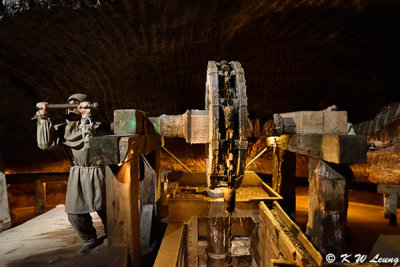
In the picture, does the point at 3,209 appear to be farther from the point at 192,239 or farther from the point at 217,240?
the point at 217,240

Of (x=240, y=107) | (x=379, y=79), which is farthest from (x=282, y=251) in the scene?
(x=379, y=79)

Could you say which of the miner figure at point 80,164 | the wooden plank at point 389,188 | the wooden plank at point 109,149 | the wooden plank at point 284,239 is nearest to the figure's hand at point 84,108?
the miner figure at point 80,164

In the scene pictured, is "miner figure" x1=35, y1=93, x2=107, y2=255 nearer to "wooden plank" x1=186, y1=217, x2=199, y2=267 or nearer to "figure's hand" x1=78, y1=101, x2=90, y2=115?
"figure's hand" x1=78, y1=101, x2=90, y2=115

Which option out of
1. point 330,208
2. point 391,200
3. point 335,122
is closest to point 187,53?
point 335,122

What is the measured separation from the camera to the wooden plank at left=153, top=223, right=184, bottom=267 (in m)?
2.81

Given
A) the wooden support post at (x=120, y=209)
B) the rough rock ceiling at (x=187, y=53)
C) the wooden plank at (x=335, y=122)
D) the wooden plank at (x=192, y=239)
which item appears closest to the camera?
the wooden support post at (x=120, y=209)

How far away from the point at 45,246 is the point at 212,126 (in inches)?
140

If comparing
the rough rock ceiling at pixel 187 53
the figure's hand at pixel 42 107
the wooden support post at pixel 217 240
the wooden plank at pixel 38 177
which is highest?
the rough rock ceiling at pixel 187 53

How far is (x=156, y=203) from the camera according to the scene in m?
4.63

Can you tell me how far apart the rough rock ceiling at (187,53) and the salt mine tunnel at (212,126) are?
0.12 feet

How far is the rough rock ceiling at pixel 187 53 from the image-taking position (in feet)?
17.2

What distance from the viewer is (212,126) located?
2.47 metres

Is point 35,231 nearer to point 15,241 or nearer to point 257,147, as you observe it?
point 15,241

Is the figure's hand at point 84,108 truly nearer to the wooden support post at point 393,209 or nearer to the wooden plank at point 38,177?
the wooden plank at point 38,177
